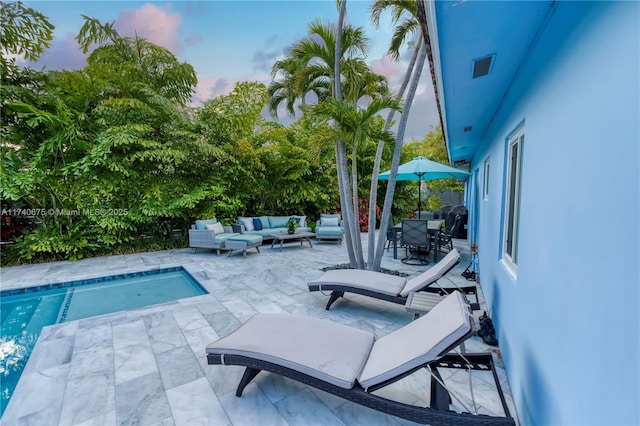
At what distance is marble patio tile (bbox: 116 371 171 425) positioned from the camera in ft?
7.32

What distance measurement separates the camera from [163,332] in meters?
3.67

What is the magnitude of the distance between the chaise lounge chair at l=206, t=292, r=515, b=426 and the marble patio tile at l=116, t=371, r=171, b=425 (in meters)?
0.51

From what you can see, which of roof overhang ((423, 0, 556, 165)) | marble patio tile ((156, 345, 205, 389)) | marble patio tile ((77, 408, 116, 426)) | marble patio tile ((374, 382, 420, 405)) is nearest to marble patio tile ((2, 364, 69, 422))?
marble patio tile ((77, 408, 116, 426))

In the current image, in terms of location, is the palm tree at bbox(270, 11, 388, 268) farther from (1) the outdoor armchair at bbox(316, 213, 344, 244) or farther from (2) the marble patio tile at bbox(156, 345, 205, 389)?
(2) the marble patio tile at bbox(156, 345, 205, 389)

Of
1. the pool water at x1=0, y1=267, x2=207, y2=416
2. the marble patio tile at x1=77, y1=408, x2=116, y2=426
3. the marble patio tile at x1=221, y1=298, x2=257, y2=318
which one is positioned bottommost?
Result: the pool water at x1=0, y1=267, x2=207, y2=416

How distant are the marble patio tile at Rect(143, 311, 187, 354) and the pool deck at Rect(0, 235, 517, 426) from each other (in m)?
0.01

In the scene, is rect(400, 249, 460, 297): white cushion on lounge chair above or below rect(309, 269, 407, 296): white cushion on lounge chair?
above

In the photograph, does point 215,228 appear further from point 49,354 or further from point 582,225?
point 582,225

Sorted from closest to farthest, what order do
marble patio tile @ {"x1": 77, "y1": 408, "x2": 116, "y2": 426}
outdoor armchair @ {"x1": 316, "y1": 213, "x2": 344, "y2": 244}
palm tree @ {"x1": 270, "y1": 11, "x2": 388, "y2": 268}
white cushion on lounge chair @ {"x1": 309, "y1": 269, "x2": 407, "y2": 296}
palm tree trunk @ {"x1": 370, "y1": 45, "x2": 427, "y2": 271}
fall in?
marble patio tile @ {"x1": 77, "y1": 408, "x2": 116, "y2": 426}
white cushion on lounge chair @ {"x1": 309, "y1": 269, "x2": 407, "y2": 296}
palm tree trunk @ {"x1": 370, "y1": 45, "x2": 427, "y2": 271}
palm tree @ {"x1": 270, "y1": 11, "x2": 388, "y2": 268}
outdoor armchair @ {"x1": 316, "y1": 213, "x2": 344, "y2": 244}

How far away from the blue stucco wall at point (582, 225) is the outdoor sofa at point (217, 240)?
704cm

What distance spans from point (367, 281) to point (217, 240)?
5.61 m

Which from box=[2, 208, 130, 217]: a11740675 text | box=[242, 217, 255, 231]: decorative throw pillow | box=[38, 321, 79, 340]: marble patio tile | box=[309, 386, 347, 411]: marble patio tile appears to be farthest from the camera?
box=[242, 217, 255, 231]: decorative throw pillow

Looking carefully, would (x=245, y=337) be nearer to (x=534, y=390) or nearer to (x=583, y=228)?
(x=534, y=390)

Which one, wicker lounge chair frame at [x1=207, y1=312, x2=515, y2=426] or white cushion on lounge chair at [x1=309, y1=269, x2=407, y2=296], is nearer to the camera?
wicker lounge chair frame at [x1=207, y1=312, x2=515, y2=426]
